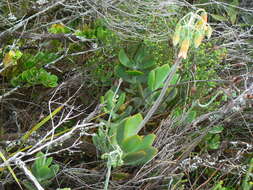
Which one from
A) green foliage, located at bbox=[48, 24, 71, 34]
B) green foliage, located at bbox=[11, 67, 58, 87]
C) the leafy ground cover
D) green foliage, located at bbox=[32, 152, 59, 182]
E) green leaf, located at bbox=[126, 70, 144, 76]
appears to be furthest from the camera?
green foliage, located at bbox=[48, 24, 71, 34]

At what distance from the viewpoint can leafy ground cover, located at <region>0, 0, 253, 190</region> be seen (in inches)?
60.4

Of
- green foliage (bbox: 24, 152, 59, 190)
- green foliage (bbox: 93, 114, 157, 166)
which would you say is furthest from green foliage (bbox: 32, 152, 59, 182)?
green foliage (bbox: 93, 114, 157, 166)

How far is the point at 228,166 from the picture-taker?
173 centimetres

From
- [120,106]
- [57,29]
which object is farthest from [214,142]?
[57,29]

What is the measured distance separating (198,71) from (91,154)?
2.14 feet

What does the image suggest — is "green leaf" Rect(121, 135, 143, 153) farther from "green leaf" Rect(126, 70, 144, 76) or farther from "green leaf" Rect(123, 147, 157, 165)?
"green leaf" Rect(126, 70, 144, 76)

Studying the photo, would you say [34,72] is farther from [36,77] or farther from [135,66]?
[135,66]

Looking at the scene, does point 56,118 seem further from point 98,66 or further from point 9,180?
point 9,180

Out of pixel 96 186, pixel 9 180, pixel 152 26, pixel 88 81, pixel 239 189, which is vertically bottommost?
pixel 239 189

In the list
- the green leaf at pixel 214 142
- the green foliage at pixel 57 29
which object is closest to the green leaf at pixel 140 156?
the green leaf at pixel 214 142

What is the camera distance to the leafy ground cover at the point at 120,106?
5.04 ft

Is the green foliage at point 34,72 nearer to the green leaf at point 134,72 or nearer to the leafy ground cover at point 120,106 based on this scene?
the leafy ground cover at point 120,106

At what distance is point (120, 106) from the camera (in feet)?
5.80

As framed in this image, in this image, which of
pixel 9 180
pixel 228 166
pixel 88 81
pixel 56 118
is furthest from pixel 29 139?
pixel 228 166
